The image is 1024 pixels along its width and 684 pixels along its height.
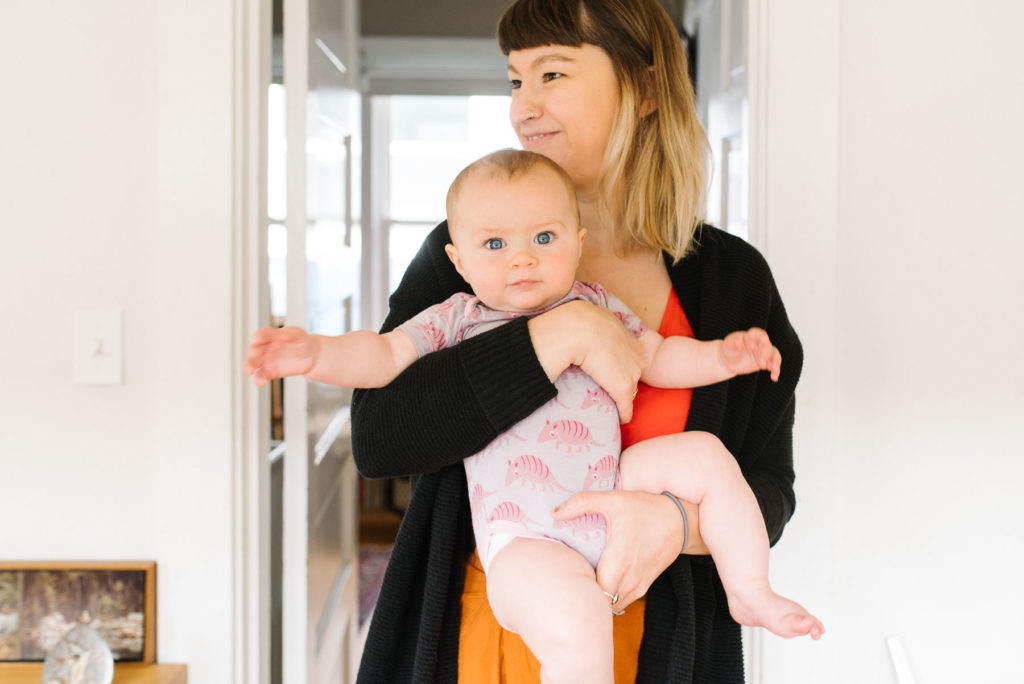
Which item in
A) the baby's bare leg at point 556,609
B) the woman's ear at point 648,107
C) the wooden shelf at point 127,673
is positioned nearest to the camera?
the baby's bare leg at point 556,609

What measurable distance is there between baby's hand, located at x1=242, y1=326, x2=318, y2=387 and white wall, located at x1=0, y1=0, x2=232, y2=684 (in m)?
0.53

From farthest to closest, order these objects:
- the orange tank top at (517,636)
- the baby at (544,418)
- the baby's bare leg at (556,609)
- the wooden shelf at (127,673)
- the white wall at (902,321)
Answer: the white wall at (902,321), the wooden shelf at (127,673), the orange tank top at (517,636), the baby at (544,418), the baby's bare leg at (556,609)

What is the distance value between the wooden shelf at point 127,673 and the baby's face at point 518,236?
0.90 metres

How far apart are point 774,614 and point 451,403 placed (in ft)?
1.50

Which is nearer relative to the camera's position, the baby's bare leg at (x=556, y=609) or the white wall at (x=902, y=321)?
the baby's bare leg at (x=556, y=609)

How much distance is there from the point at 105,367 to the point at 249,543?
40 centimetres

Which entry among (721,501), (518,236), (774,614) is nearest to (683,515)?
(721,501)

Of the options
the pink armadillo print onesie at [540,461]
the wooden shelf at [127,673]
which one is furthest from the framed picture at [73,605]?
the pink armadillo print onesie at [540,461]

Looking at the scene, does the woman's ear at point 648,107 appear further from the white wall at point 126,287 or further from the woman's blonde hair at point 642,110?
the white wall at point 126,287

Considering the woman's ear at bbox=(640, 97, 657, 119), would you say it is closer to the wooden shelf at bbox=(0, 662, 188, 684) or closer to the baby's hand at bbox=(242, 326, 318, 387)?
the baby's hand at bbox=(242, 326, 318, 387)

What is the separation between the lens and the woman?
980 mm

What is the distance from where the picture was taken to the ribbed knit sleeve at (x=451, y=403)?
97 centimetres

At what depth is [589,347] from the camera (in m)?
0.99

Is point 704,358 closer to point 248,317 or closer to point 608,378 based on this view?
point 608,378
